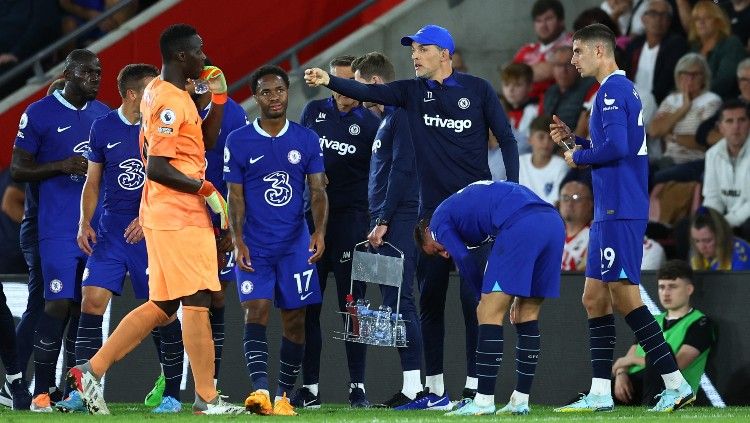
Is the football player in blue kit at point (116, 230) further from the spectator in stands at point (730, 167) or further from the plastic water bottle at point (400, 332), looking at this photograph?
the spectator in stands at point (730, 167)

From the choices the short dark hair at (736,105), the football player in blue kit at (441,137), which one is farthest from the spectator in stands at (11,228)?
the short dark hair at (736,105)

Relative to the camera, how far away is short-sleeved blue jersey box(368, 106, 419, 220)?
1007 centimetres

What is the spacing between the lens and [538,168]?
13.4 m

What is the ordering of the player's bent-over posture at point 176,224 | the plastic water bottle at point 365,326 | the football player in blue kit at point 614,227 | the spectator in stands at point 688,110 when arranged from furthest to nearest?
the spectator in stands at point 688,110 → the plastic water bottle at point 365,326 → the football player in blue kit at point 614,227 → the player's bent-over posture at point 176,224

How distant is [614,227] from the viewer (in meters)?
9.25

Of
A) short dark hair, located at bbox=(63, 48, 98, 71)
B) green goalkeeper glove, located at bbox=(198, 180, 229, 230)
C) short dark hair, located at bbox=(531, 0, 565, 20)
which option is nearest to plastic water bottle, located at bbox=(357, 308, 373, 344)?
green goalkeeper glove, located at bbox=(198, 180, 229, 230)

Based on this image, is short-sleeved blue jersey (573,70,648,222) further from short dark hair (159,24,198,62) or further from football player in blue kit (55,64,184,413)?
football player in blue kit (55,64,184,413)

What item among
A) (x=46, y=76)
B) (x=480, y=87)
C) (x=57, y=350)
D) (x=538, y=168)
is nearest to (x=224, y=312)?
(x=57, y=350)

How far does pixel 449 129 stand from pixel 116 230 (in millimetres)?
2284

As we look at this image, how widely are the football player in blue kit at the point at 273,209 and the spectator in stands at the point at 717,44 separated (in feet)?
17.9

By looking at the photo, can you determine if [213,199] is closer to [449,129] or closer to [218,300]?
[218,300]

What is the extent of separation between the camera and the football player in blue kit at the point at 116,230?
9.41 m

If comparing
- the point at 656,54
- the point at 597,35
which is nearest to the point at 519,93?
the point at 656,54

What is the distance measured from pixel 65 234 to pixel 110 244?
46 cm
